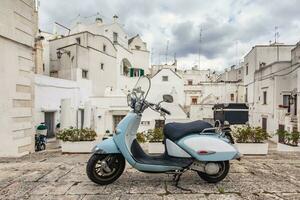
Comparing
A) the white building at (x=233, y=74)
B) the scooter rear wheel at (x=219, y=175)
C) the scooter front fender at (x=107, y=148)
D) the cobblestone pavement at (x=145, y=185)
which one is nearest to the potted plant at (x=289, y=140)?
the cobblestone pavement at (x=145, y=185)

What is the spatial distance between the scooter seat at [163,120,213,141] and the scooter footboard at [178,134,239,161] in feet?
0.21

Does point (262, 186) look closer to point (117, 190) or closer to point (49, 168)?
point (117, 190)

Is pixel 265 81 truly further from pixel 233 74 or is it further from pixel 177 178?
pixel 177 178

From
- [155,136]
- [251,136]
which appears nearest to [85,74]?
[155,136]

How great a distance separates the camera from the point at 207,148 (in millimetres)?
3322

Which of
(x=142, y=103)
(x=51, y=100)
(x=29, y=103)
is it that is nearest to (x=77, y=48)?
(x=51, y=100)

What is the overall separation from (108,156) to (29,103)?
3829 mm

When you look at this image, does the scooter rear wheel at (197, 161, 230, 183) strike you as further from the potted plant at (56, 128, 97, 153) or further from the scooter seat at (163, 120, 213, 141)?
the potted plant at (56, 128, 97, 153)

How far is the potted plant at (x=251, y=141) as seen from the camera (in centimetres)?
570

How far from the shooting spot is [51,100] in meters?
13.3

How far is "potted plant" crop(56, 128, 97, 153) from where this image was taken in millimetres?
6098

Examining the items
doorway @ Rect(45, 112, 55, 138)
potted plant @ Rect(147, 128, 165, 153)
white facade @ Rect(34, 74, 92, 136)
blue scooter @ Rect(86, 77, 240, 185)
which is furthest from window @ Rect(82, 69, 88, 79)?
blue scooter @ Rect(86, 77, 240, 185)

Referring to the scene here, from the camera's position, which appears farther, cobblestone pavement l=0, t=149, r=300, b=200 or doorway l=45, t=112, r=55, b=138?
doorway l=45, t=112, r=55, b=138

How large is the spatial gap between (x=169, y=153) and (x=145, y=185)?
1.83 feet
